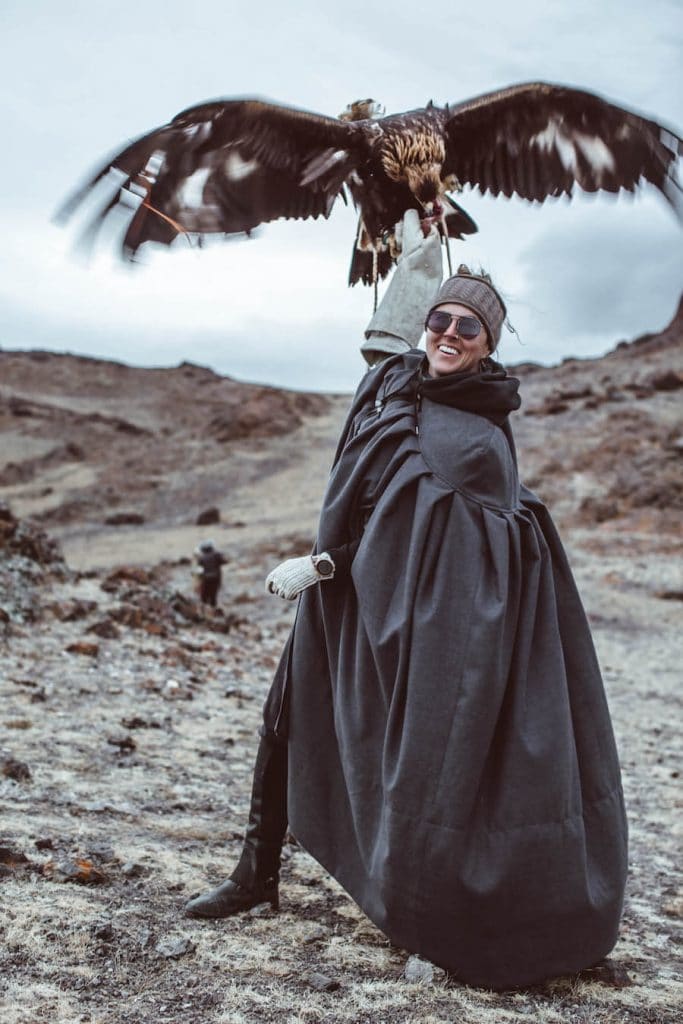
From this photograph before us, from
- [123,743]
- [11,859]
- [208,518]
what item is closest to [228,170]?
[11,859]

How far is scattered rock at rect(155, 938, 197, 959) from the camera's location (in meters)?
2.68

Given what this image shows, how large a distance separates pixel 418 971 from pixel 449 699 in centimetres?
74

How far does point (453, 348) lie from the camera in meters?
2.76

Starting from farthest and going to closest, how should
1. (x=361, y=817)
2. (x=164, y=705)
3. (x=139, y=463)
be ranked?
(x=139, y=463)
(x=164, y=705)
(x=361, y=817)

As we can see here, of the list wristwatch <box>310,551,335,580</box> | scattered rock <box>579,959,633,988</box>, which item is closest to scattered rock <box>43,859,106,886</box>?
wristwatch <box>310,551,335,580</box>

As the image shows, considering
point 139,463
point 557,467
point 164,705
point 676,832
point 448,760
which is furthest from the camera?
point 139,463

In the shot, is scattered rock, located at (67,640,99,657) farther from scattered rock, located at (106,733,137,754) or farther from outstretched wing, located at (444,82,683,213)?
outstretched wing, located at (444,82,683,213)

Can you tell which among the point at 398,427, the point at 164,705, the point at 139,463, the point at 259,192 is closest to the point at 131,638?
the point at 164,705

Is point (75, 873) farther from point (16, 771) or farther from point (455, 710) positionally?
point (455, 710)

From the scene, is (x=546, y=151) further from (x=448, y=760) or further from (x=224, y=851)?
(x=224, y=851)

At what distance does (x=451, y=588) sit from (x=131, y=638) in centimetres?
534

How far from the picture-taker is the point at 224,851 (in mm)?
3715

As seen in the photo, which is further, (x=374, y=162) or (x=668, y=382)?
(x=668, y=382)

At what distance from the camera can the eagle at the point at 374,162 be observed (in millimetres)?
3148
